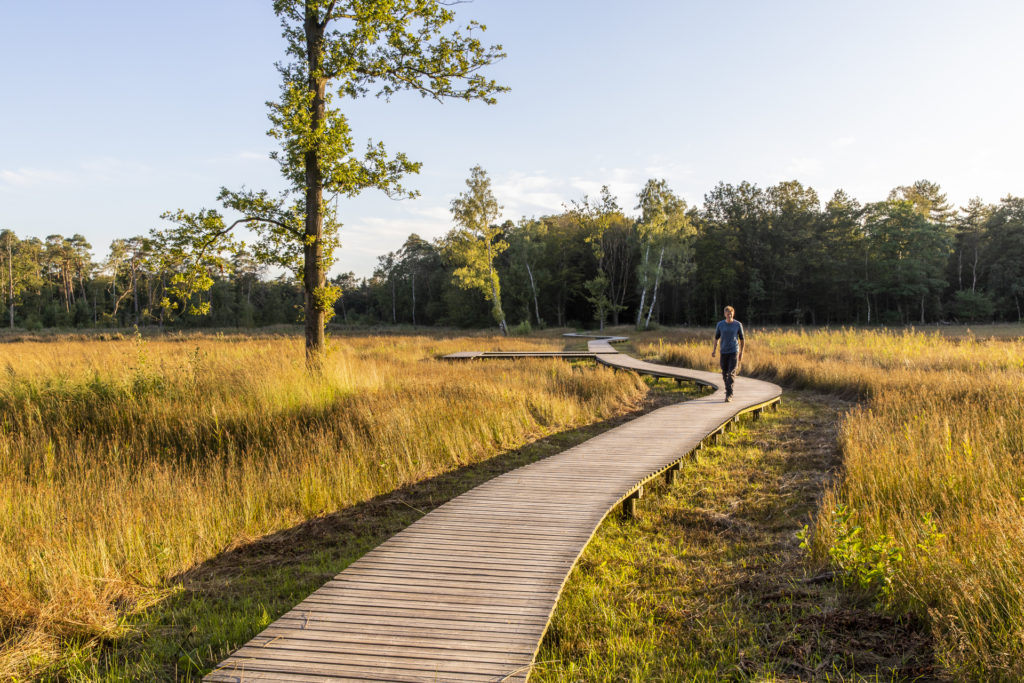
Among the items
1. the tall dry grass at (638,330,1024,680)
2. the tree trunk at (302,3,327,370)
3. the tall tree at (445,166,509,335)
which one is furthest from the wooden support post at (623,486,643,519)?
the tall tree at (445,166,509,335)

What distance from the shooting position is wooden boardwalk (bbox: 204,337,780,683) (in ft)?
9.00

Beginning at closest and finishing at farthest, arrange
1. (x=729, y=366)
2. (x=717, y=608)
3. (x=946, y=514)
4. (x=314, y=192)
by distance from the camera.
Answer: (x=717, y=608), (x=946, y=514), (x=729, y=366), (x=314, y=192)

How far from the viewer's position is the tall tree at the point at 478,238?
35375 millimetres

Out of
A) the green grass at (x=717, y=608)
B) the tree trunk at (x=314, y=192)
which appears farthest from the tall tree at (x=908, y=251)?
the tree trunk at (x=314, y=192)

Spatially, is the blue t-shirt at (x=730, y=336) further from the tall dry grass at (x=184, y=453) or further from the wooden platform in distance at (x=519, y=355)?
the wooden platform in distance at (x=519, y=355)

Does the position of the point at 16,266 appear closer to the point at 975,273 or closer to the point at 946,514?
A: the point at 946,514

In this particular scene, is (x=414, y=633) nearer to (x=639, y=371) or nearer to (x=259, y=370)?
(x=259, y=370)

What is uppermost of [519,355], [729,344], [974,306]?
[974,306]

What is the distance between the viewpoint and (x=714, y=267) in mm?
50312

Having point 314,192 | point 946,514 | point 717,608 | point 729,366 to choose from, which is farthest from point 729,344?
point 314,192

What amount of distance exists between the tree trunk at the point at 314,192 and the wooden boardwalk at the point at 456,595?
674 centimetres

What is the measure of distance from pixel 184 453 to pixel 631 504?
5.35 m

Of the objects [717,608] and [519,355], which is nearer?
[717,608]

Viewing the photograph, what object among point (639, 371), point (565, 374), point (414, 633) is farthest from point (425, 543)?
point (639, 371)
